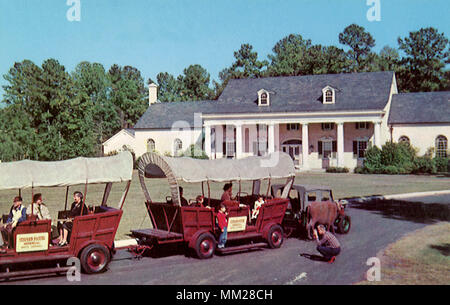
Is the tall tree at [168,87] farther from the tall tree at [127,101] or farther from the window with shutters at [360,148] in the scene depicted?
the window with shutters at [360,148]

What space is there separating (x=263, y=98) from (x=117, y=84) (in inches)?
1623

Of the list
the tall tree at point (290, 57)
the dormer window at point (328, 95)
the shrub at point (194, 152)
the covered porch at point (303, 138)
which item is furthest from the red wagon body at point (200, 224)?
the tall tree at point (290, 57)

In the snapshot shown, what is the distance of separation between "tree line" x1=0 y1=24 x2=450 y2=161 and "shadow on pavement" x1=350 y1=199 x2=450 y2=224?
36500 millimetres

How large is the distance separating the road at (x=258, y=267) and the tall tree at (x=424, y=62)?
66411 millimetres

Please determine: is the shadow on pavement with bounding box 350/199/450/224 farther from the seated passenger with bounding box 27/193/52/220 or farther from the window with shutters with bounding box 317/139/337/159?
the window with shutters with bounding box 317/139/337/159

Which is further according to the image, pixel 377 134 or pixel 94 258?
pixel 377 134

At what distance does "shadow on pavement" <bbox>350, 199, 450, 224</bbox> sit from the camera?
19.7 m

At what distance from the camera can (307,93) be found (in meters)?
52.8

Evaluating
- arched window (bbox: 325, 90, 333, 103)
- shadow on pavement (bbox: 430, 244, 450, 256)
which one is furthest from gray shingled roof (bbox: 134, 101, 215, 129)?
shadow on pavement (bbox: 430, 244, 450, 256)

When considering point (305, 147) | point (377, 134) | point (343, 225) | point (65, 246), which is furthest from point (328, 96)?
point (65, 246)

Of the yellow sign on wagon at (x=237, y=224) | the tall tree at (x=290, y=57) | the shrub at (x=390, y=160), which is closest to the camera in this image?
the yellow sign on wagon at (x=237, y=224)

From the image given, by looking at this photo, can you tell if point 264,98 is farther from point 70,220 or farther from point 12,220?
point 12,220

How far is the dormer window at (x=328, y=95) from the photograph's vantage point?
50.3 m
